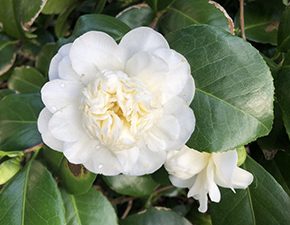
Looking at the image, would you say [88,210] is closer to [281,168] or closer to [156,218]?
[156,218]

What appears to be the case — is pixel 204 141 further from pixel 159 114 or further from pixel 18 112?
pixel 18 112

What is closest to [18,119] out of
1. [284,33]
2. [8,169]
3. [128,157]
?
[8,169]

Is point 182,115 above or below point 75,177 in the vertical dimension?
above

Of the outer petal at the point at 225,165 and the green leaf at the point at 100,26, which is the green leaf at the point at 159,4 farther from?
the outer petal at the point at 225,165

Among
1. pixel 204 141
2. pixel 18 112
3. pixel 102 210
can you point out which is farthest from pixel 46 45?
pixel 204 141

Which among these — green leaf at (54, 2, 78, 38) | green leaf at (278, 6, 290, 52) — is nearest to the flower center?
green leaf at (278, 6, 290, 52)

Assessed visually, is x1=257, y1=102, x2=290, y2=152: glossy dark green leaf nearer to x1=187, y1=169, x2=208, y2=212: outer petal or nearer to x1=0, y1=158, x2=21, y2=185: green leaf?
x1=187, y1=169, x2=208, y2=212: outer petal
